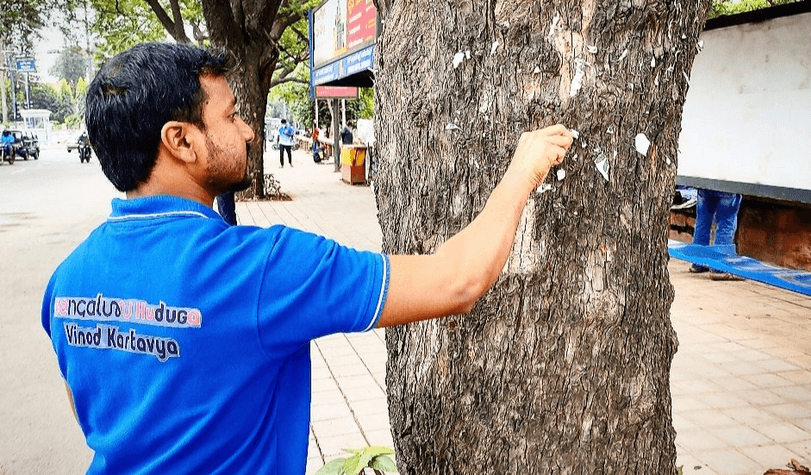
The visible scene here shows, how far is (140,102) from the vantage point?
1302mm

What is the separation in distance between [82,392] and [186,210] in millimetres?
423

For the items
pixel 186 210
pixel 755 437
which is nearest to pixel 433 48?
pixel 186 210

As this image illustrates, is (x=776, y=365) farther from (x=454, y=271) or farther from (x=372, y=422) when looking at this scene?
(x=454, y=271)

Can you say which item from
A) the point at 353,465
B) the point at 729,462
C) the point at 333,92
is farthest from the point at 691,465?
the point at 333,92

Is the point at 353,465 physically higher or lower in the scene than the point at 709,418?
higher

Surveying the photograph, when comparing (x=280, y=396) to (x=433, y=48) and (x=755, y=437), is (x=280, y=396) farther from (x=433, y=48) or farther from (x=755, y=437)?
(x=755, y=437)

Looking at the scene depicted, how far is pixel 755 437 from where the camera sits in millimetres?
3838

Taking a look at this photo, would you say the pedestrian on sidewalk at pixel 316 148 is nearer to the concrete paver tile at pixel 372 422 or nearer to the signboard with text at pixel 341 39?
the signboard with text at pixel 341 39

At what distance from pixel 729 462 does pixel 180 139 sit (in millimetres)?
3284

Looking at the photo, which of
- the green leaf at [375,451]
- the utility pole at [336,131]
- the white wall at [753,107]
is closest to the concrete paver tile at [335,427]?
the green leaf at [375,451]

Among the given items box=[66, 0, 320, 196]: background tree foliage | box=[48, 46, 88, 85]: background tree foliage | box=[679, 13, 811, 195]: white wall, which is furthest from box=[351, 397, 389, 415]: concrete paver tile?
box=[48, 46, 88, 85]: background tree foliage

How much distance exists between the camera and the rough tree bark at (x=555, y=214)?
167cm

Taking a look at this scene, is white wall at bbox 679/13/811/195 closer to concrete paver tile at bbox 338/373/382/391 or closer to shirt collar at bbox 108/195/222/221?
concrete paver tile at bbox 338/373/382/391

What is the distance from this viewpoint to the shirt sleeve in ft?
4.03
